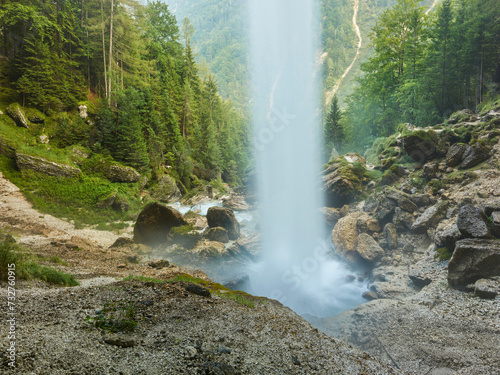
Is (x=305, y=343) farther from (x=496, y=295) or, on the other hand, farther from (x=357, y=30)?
(x=357, y=30)

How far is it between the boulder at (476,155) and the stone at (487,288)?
25.3 ft

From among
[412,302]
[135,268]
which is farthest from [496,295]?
[135,268]

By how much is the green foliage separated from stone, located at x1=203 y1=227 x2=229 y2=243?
981cm

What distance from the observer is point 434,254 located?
8.98 m

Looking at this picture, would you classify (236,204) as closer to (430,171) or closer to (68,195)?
(68,195)

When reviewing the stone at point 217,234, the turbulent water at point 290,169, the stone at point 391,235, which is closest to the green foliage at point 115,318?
the turbulent water at point 290,169

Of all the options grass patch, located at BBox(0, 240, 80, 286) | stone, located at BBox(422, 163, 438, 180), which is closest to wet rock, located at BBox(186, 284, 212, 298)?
grass patch, located at BBox(0, 240, 80, 286)

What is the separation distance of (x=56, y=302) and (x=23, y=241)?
837 centimetres

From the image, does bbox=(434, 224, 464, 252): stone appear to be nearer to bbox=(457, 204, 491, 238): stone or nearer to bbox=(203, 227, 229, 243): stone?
bbox=(457, 204, 491, 238): stone

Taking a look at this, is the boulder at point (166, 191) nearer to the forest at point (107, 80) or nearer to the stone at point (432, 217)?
the forest at point (107, 80)

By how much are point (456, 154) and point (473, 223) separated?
7.02m

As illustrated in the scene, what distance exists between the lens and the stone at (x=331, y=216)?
15.6 m

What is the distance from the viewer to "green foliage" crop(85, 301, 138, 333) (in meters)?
3.79

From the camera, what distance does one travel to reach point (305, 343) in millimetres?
4730
